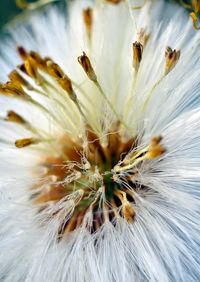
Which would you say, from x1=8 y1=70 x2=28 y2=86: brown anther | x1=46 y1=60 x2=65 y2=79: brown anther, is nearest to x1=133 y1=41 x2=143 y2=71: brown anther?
x1=46 y1=60 x2=65 y2=79: brown anther

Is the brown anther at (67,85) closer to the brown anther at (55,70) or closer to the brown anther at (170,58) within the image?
the brown anther at (55,70)

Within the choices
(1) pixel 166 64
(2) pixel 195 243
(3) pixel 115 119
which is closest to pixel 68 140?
(3) pixel 115 119

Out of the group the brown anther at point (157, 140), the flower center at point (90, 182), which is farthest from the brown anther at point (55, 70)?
the brown anther at point (157, 140)

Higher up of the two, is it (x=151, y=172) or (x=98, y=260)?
(x=151, y=172)

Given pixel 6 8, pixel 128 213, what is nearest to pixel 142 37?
pixel 128 213

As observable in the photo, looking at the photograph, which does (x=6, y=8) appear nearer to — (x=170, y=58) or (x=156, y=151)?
(x=170, y=58)

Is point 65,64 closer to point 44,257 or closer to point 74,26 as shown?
point 74,26

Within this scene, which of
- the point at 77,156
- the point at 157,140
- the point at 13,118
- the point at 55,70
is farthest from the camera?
the point at 77,156
